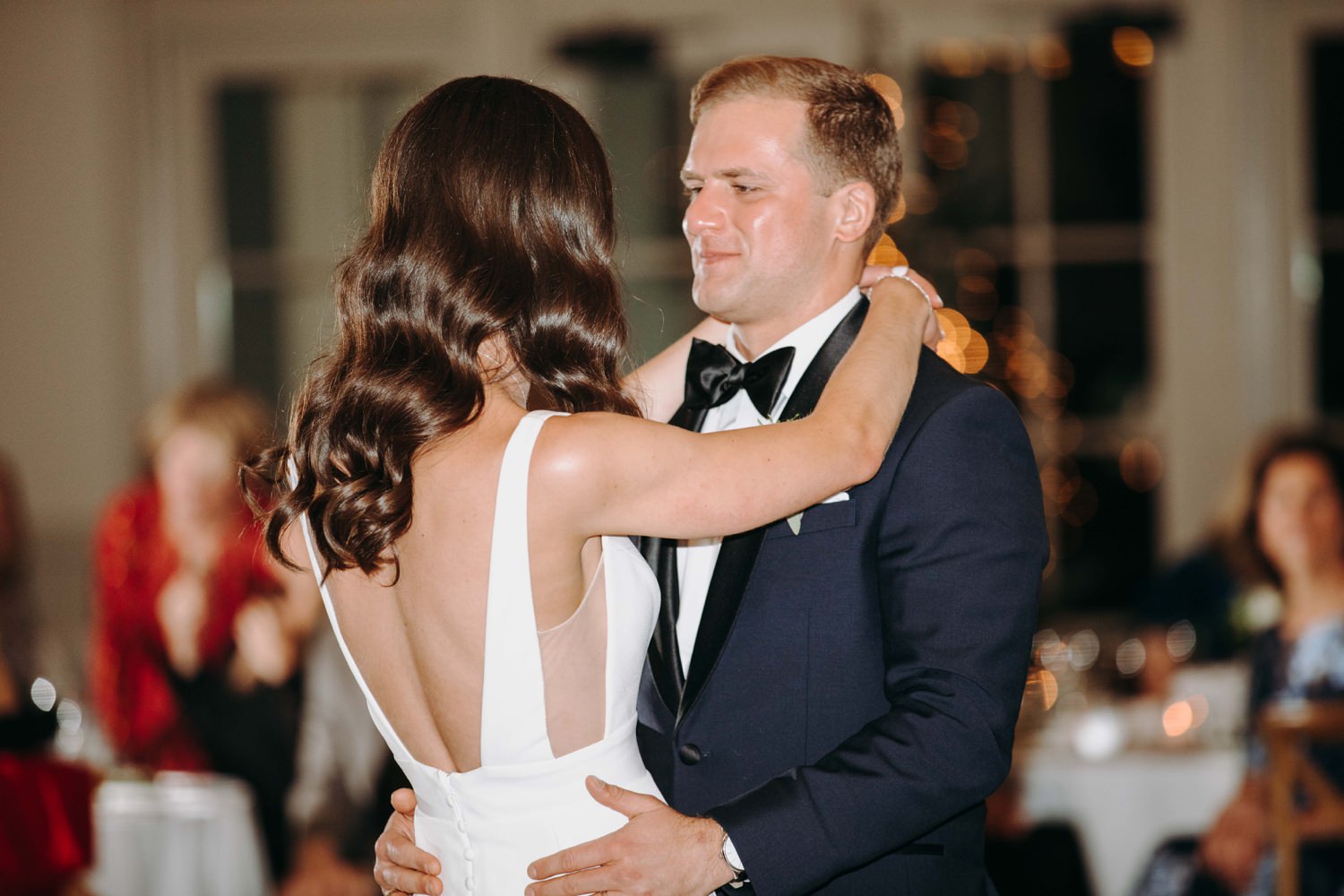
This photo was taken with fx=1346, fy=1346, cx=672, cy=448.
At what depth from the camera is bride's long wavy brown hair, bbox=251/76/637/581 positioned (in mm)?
1413

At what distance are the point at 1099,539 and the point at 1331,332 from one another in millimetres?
1176

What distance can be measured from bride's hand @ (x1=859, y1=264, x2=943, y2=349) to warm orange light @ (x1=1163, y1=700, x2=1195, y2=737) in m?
1.98

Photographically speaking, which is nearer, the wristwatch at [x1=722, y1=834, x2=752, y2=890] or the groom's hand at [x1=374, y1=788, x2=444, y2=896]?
the wristwatch at [x1=722, y1=834, x2=752, y2=890]

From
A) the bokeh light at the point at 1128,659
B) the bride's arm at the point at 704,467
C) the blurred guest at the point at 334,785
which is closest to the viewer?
the bride's arm at the point at 704,467

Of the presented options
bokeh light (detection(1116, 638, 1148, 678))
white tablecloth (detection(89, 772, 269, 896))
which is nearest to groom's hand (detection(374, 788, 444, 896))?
white tablecloth (detection(89, 772, 269, 896))

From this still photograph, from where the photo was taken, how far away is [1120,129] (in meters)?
5.23

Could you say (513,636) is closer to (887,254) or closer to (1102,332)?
(887,254)

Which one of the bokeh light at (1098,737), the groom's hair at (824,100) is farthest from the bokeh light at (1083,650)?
the groom's hair at (824,100)

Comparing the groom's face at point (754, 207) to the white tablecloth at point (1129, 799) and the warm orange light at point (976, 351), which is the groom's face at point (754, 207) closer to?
the white tablecloth at point (1129, 799)

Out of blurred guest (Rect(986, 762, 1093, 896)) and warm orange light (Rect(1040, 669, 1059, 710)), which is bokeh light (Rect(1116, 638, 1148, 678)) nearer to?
warm orange light (Rect(1040, 669, 1059, 710))

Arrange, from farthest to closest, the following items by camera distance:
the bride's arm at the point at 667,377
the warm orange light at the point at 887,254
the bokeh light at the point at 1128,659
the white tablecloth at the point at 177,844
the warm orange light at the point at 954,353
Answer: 1. the warm orange light at the point at 954,353
2. the bokeh light at the point at 1128,659
3. the warm orange light at the point at 887,254
4. the white tablecloth at the point at 177,844
5. the bride's arm at the point at 667,377

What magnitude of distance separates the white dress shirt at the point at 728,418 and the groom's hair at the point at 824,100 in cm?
15

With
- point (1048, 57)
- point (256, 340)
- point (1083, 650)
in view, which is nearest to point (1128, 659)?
point (1083, 650)

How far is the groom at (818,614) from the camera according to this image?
1.45m
